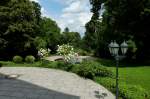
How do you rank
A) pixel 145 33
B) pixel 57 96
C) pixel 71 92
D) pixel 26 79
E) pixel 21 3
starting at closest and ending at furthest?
pixel 57 96 → pixel 71 92 → pixel 26 79 → pixel 145 33 → pixel 21 3

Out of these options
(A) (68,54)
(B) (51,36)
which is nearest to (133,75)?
(A) (68,54)

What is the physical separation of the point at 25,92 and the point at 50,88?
1729mm

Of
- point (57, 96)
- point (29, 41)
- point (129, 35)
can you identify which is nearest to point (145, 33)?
point (129, 35)

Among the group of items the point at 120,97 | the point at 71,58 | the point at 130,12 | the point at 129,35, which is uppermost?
the point at 130,12

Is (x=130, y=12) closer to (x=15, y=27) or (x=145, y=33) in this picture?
(x=145, y=33)

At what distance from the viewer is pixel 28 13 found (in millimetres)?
44688

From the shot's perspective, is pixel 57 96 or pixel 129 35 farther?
pixel 129 35

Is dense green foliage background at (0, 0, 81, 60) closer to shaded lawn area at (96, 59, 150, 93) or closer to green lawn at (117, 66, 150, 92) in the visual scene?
shaded lawn area at (96, 59, 150, 93)

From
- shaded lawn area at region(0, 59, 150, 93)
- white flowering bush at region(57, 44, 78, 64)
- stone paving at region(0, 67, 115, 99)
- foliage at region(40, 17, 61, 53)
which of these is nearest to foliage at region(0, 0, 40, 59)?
shaded lawn area at region(0, 59, 150, 93)

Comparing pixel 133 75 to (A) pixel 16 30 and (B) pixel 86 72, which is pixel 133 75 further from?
(A) pixel 16 30

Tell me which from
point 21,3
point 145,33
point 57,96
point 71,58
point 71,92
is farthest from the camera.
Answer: point 21,3

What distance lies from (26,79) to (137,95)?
6.72 m

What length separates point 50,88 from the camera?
1636 cm

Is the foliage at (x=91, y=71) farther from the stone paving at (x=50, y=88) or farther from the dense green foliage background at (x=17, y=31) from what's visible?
the dense green foliage background at (x=17, y=31)
